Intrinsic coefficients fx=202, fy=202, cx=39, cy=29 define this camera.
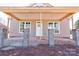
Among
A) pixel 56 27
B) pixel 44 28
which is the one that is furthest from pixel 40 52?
pixel 56 27

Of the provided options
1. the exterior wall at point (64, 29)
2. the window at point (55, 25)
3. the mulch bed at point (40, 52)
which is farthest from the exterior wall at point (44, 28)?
the mulch bed at point (40, 52)

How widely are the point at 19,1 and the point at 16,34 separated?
38.4ft

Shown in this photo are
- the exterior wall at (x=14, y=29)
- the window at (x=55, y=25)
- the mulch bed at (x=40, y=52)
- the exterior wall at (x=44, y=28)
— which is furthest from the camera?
the window at (x=55, y=25)

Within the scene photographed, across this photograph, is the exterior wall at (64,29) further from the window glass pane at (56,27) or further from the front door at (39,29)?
the front door at (39,29)

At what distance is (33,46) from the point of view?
1628 centimetres

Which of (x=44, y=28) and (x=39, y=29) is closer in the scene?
(x=44, y=28)

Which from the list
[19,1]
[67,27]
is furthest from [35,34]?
[19,1]

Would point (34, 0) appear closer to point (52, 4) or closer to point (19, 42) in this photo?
point (52, 4)

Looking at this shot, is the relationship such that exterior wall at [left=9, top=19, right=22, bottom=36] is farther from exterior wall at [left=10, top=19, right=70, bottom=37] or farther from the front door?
the front door

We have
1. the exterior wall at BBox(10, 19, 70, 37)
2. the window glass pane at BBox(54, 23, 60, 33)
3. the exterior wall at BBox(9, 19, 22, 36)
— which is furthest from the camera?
the window glass pane at BBox(54, 23, 60, 33)

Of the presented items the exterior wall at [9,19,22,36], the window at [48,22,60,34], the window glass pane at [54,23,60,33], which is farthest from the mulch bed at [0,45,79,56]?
the window at [48,22,60,34]

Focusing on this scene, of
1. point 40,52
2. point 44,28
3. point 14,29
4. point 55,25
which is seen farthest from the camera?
point 55,25

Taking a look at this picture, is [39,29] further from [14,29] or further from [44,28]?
[14,29]

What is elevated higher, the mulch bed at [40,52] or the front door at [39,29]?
the front door at [39,29]
